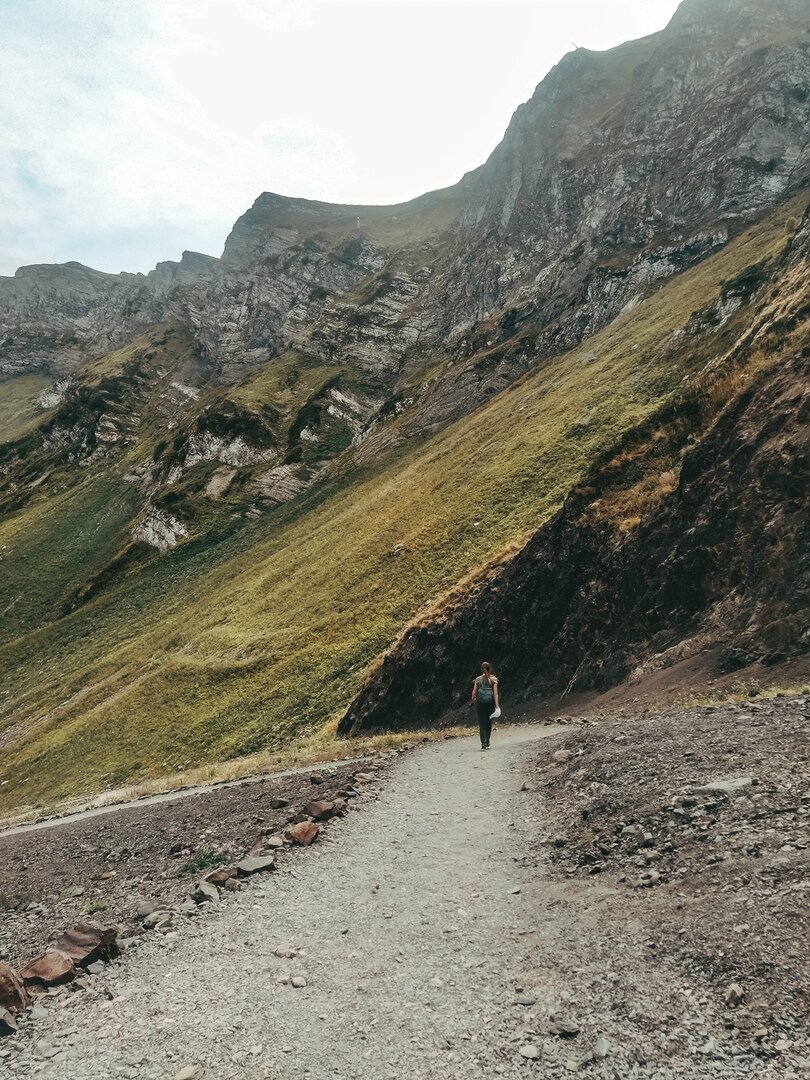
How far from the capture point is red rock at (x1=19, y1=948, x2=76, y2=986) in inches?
284

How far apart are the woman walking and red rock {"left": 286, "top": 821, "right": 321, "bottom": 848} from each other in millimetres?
8048

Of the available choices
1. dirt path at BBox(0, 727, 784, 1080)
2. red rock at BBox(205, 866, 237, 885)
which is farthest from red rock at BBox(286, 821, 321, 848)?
dirt path at BBox(0, 727, 784, 1080)

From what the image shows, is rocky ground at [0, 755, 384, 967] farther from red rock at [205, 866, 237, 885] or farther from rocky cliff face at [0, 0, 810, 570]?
rocky cliff face at [0, 0, 810, 570]

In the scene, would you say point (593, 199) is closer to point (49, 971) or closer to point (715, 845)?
point (715, 845)

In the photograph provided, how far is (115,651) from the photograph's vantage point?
76.6 metres

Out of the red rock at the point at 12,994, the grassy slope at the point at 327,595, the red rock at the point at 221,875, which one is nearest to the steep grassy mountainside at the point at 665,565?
the grassy slope at the point at 327,595

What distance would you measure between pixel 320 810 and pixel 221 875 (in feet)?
10.6

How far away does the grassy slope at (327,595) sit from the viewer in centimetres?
4159

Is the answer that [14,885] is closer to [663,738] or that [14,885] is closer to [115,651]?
[663,738]

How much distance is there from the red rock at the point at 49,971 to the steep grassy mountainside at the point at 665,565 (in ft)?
51.5

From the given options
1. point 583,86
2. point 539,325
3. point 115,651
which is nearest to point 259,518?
point 115,651

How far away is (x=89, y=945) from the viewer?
7980 mm

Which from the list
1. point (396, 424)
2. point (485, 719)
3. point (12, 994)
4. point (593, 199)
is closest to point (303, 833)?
point (12, 994)

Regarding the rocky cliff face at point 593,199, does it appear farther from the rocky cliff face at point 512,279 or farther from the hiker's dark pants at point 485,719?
the hiker's dark pants at point 485,719
